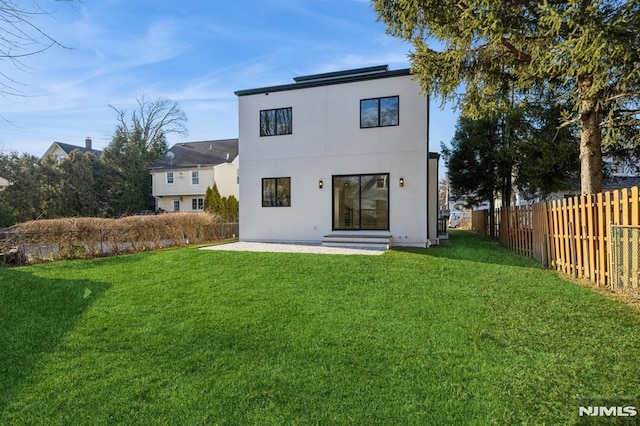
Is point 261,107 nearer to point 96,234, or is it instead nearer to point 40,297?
point 96,234

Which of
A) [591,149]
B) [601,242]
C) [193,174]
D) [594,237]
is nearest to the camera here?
[601,242]

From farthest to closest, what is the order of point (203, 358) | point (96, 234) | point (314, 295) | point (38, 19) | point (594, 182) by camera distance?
point (96, 234)
point (594, 182)
point (314, 295)
point (203, 358)
point (38, 19)

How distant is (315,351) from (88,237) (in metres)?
10.0

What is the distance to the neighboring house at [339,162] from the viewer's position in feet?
38.2

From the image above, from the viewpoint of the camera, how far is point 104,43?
436 centimetres

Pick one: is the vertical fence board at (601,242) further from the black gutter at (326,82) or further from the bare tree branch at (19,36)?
the bare tree branch at (19,36)

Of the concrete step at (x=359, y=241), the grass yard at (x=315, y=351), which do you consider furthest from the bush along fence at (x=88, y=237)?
the concrete step at (x=359, y=241)

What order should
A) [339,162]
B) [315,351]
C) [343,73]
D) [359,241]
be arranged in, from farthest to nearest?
[343,73]
[339,162]
[359,241]
[315,351]

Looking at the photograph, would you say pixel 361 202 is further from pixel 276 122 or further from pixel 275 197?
pixel 276 122

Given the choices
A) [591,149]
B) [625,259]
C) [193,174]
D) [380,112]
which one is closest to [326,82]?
[380,112]

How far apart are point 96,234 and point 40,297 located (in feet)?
18.2

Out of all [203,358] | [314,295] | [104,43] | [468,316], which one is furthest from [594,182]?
[104,43]

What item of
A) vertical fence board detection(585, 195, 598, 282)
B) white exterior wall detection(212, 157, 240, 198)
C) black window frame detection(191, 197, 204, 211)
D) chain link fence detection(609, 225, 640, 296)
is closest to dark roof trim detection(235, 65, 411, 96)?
vertical fence board detection(585, 195, 598, 282)

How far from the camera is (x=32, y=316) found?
5.12 meters
